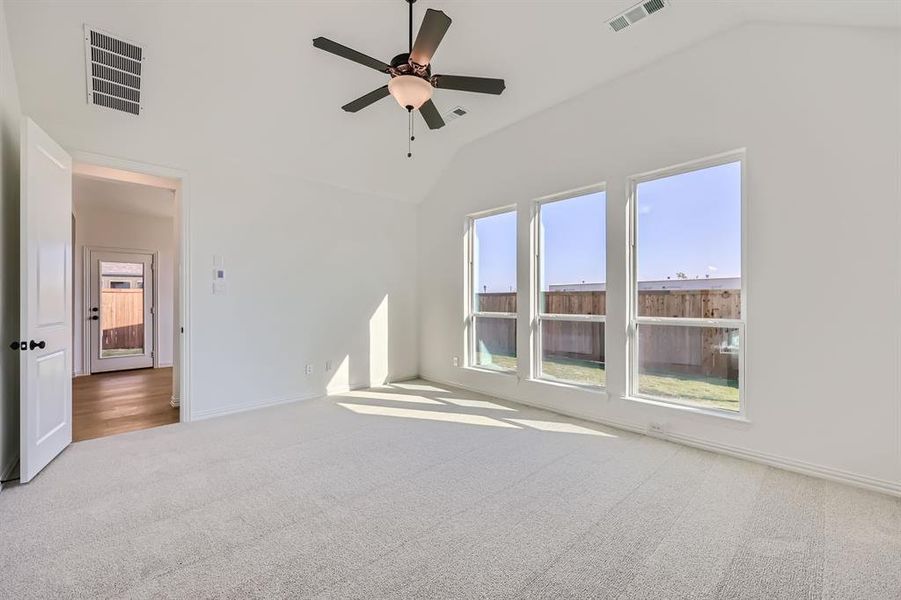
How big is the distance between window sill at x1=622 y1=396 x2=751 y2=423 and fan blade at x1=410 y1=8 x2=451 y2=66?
340cm

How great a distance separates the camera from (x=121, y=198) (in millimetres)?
6262

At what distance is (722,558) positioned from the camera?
6.45ft

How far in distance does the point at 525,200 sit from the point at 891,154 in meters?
2.97

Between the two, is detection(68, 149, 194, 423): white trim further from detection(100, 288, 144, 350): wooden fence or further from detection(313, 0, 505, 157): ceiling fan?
detection(100, 288, 144, 350): wooden fence

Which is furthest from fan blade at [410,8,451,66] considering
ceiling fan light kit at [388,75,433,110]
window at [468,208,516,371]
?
window at [468,208,516,371]

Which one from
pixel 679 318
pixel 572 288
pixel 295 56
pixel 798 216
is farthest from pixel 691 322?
pixel 295 56

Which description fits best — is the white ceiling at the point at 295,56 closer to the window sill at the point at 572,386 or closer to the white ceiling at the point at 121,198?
the white ceiling at the point at 121,198

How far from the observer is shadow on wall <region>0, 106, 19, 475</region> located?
286 centimetres

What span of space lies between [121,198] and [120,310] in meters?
2.21

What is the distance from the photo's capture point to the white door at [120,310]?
6895 millimetres

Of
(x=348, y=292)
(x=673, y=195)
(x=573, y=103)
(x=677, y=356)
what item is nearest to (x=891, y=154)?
(x=673, y=195)

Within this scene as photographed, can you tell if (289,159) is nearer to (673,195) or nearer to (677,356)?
(673,195)

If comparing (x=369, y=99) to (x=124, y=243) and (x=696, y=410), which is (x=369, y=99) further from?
(x=124, y=243)

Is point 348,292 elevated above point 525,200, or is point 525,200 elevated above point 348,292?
point 525,200
